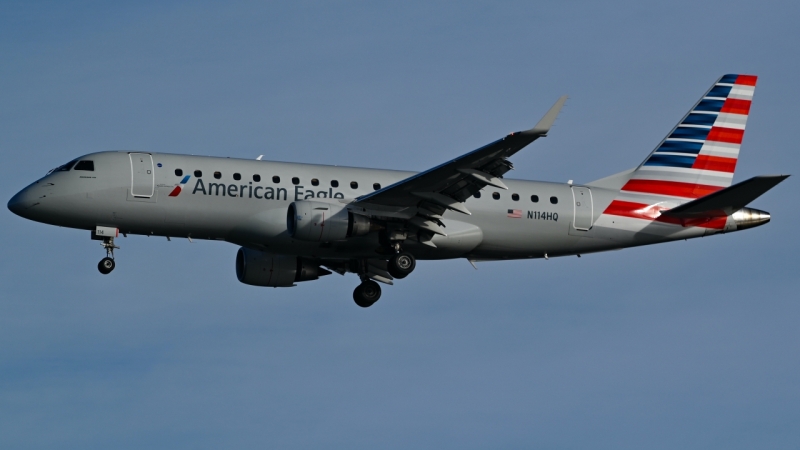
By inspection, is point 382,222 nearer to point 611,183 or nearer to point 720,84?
point 611,183

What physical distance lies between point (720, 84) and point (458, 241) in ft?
48.5

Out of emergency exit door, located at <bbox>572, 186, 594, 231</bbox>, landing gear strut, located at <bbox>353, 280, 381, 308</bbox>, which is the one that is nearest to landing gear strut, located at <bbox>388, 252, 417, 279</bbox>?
landing gear strut, located at <bbox>353, 280, 381, 308</bbox>

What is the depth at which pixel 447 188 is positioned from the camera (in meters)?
44.3

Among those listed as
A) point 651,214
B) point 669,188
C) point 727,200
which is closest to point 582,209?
point 651,214

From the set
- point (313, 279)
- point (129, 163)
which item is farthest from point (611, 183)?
point (129, 163)

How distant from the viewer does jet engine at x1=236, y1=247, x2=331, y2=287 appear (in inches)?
1959

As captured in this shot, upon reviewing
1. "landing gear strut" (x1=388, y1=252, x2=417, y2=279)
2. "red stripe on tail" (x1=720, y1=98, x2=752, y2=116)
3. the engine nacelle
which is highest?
"red stripe on tail" (x1=720, y1=98, x2=752, y2=116)

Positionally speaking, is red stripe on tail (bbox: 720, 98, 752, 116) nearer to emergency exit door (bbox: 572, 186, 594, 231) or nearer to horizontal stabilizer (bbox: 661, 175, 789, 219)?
horizontal stabilizer (bbox: 661, 175, 789, 219)

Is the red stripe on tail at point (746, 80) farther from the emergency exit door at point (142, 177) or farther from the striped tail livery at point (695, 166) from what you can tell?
the emergency exit door at point (142, 177)

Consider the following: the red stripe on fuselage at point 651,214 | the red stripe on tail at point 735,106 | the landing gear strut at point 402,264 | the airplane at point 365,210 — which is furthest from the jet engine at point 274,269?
the red stripe on tail at point 735,106

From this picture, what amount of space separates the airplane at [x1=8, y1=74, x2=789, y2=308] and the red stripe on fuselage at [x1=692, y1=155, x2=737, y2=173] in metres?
1.56

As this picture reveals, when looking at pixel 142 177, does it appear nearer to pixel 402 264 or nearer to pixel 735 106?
pixel 402 264

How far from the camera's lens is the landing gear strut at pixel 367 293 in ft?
162

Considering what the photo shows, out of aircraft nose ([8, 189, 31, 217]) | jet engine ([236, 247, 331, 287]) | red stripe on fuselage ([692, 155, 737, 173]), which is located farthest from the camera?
red stripe on fuselage ([692, 155, 737, 173])
